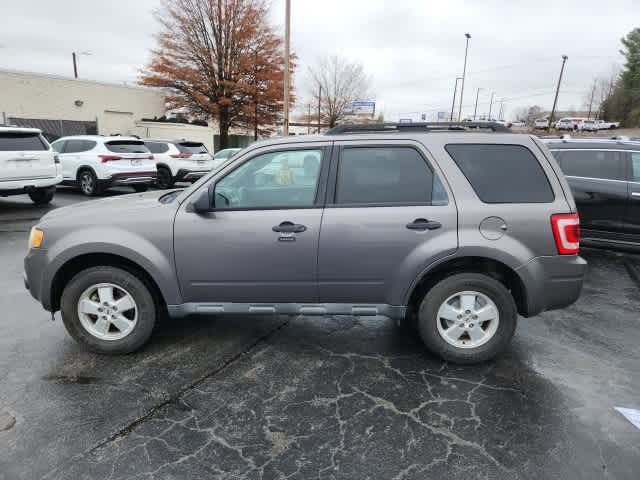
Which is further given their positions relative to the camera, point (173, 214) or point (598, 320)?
point (598, 320)

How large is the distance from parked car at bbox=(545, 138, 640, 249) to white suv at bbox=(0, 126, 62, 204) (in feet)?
34.6

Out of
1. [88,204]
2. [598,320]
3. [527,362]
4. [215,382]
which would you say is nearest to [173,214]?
[88,204]

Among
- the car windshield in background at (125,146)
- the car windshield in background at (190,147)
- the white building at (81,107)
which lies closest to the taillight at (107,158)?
the car windshield in background at (125,146)

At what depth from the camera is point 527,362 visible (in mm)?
3678

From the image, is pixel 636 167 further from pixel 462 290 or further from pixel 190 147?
pixel 190 147

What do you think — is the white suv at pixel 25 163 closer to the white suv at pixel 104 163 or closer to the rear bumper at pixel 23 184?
the rear bumper at pixel 23 184

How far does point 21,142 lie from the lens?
32.1ft

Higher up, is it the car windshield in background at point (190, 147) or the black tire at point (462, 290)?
the car windshield in background at point (190, 147)

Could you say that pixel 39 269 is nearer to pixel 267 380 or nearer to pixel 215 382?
pixel 215 382

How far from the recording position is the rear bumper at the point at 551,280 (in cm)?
342

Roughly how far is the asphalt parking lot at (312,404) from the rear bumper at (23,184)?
638 centimetres

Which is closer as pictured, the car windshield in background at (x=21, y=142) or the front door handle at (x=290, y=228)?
the front door handle at (x=290, y=228)

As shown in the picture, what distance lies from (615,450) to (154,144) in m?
15.7

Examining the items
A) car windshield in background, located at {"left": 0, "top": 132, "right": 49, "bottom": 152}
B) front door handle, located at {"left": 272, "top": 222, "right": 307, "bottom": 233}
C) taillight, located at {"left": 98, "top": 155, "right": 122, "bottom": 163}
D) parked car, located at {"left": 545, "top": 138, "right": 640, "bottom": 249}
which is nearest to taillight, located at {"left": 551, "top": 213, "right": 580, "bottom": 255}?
front door handle, located at {"left": 272, "top": 222, "right": 307, "bottom": 233}
